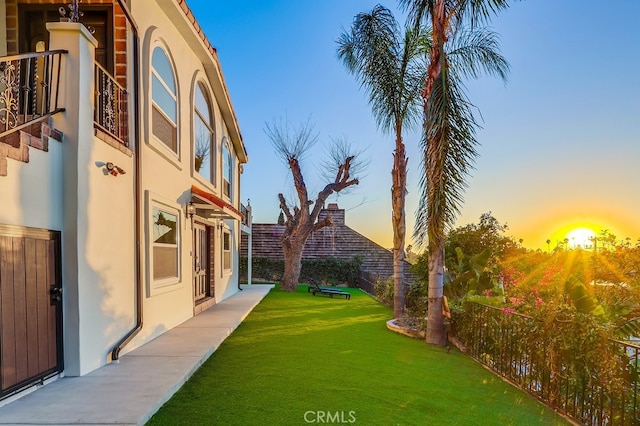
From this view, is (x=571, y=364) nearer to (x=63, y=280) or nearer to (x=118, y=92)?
(x=63, y=280)

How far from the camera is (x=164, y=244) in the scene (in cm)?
794

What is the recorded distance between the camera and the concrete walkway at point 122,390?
3729mm

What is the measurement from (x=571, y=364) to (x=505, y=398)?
104cm

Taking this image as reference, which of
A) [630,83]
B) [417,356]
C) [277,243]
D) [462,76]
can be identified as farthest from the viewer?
[277,243]

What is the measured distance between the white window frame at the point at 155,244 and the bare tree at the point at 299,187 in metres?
9.81

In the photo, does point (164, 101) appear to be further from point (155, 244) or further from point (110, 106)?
point (155, 244)

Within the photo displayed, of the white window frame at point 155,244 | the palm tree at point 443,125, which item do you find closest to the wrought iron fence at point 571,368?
the palm tree at point 443,125

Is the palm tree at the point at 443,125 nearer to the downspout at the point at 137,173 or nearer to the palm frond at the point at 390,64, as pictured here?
the palm frond at the point at 390,64

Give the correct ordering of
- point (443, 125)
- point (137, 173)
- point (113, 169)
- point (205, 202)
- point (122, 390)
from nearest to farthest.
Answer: point (122, 390)
point (113, 169)
point (137, 173)
point (443, 125)
point (205, 202)

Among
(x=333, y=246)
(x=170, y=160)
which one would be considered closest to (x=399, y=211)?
(x=170, y=160)

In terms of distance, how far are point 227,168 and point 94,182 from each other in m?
9.92

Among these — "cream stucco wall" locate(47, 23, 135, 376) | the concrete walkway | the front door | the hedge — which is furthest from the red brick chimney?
"cream stucco wall" locate(47, 23, 135, 376)

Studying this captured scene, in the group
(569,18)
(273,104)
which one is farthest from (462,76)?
(273,104)

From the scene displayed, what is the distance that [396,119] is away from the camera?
10781 mm
